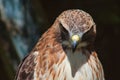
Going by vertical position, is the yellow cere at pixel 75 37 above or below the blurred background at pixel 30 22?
above

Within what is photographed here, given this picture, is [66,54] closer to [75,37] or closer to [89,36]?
[89,36]

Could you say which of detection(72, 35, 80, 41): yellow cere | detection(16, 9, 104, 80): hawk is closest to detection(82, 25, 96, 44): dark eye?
detection(16, 9, 104, 80): hawk

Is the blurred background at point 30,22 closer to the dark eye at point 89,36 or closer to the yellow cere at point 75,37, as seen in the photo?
the dark eye at point 89,36

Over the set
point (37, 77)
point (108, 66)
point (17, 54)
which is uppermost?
point (37, 77)

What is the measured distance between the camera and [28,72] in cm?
610

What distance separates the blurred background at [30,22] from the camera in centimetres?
797

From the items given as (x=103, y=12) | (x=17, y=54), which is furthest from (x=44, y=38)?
(x=103, y=12)

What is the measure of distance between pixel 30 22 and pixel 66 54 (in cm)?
229

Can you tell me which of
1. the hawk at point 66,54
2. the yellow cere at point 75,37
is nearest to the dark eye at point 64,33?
the hawk at point 66,54

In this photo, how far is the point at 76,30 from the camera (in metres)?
5.65

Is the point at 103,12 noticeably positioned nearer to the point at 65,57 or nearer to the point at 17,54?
the point at 17,54

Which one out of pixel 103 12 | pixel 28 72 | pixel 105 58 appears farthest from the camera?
pixel 105 58

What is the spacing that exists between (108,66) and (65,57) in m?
4.09

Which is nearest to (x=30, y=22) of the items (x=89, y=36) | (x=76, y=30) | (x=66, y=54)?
(x=66, y=54)
